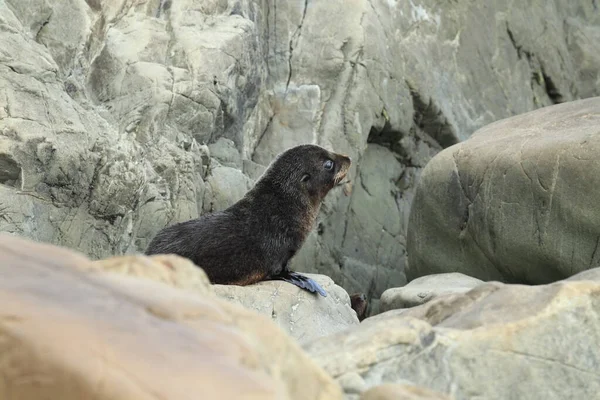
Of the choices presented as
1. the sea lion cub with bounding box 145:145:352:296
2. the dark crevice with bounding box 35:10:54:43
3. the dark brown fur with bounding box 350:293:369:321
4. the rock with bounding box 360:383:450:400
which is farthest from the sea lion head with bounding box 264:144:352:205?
the rock with bounding box 360:383:450:400

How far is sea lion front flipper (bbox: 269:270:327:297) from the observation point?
7051 millimetres

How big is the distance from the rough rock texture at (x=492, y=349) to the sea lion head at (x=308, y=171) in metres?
4.30

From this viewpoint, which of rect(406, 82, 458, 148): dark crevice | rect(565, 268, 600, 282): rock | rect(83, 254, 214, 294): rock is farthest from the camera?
rect(406, 82, 458, 148): dark crevice

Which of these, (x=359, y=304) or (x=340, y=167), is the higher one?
(x=340, y=167)

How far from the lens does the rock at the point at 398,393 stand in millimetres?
2727

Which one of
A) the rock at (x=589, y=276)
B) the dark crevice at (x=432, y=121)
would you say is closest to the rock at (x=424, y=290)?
the rock at (x=589, y=276)

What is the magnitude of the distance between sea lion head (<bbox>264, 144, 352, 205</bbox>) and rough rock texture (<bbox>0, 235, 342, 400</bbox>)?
519 cm

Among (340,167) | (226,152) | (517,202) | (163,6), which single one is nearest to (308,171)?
(340,167)

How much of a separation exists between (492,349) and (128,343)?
165cm

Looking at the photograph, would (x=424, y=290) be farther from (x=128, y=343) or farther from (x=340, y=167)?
(x=128, y=343)

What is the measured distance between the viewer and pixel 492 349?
11.1ft

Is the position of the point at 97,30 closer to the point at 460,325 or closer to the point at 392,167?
the point at 392,167

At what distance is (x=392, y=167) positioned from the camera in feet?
40.5

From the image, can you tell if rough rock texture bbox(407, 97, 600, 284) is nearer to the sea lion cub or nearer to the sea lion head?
the sea lion head
